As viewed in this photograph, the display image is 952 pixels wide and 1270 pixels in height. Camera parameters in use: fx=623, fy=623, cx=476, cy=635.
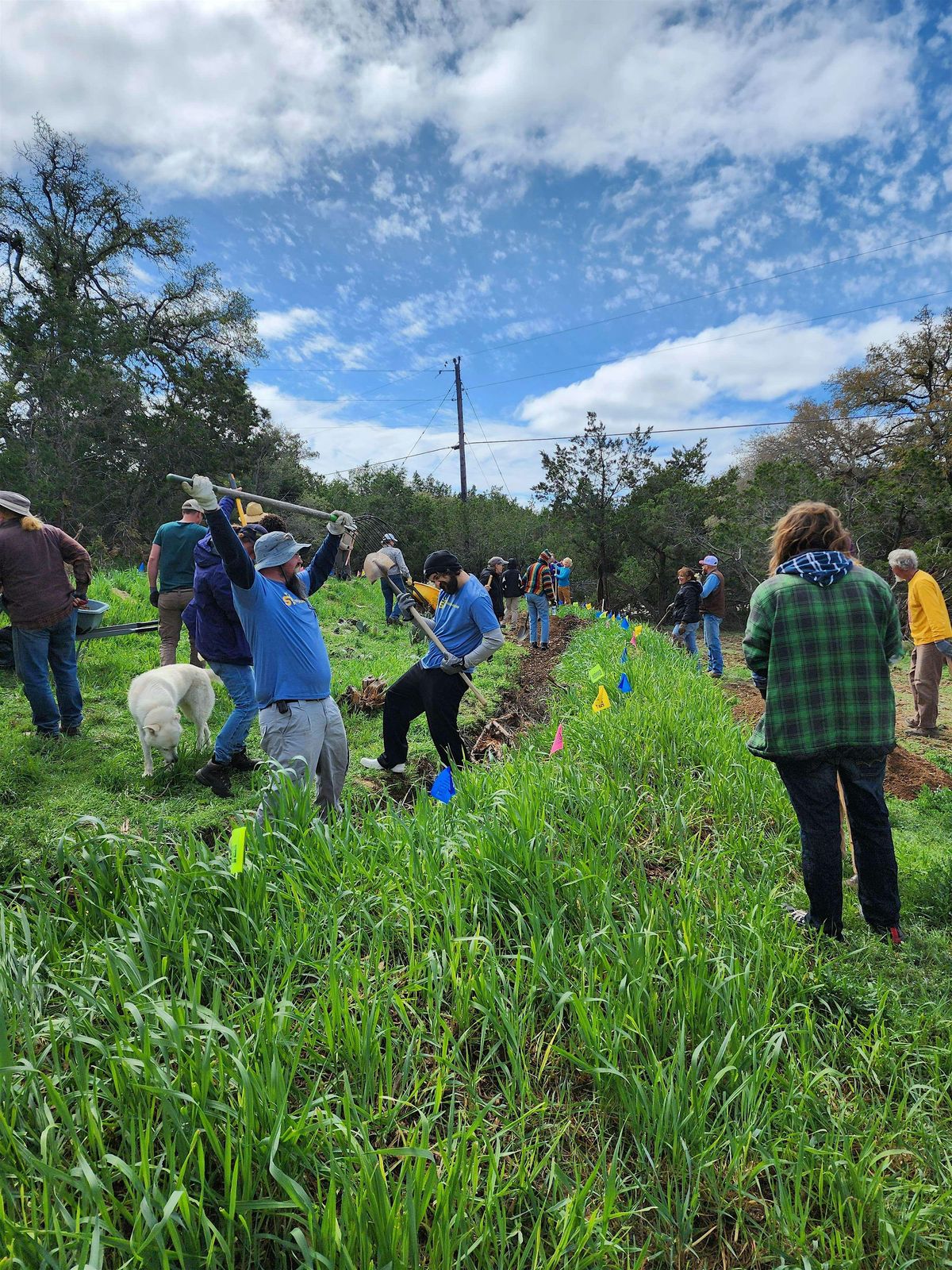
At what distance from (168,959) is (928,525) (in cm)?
1789

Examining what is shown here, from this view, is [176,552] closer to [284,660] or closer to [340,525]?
[340,525]

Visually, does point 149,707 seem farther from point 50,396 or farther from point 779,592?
point 50,396

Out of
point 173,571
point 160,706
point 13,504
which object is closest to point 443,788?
point 160,706

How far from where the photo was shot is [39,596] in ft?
14.3

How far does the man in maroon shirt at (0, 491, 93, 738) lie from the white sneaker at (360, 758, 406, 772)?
226 centimetres

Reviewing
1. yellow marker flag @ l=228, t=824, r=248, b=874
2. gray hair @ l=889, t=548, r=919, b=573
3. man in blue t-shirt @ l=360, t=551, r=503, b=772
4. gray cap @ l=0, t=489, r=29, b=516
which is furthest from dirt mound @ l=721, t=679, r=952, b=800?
gray cap @ l=0, t=489, r=29, b=516

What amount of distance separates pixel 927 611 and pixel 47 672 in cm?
759

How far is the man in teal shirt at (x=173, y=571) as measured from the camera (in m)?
5.60

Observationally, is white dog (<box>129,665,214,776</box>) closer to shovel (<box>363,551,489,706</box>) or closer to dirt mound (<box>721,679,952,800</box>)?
shovel (<box>363,551,489,706</box>)

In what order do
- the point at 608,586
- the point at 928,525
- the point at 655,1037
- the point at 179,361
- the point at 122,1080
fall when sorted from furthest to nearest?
the point at 608,586, the point at 179,361, the point at 928,525, the point at 655,1037, the point at 122,1080

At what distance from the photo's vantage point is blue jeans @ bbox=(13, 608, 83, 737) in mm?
4387

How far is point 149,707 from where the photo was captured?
4.12m

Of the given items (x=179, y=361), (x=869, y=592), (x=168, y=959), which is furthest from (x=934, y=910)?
(x=179, y=361)

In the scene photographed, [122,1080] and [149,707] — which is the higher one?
[149,707]
